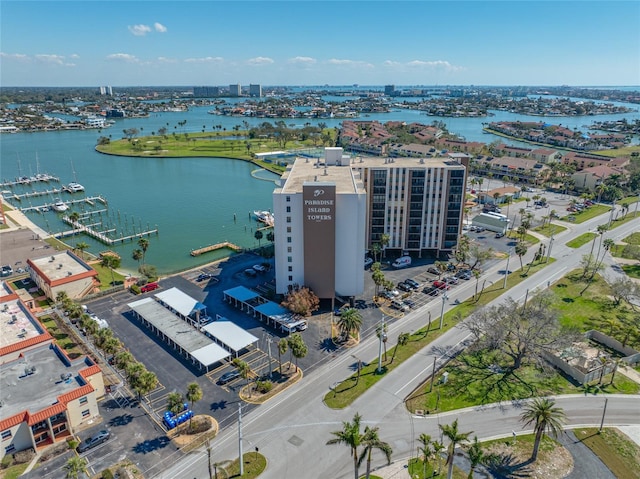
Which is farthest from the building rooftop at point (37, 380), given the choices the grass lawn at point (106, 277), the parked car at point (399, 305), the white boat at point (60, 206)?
the white boat at point (60, 206)

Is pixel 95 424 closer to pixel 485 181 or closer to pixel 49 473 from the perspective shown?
pixel 49 473

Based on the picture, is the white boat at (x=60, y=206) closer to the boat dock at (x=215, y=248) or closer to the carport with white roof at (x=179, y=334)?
the boat dock at (x=215, y=248)

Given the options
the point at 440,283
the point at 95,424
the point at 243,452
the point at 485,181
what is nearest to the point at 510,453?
the point at 243,452

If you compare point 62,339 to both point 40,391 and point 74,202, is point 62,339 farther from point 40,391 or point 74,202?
point 74,202

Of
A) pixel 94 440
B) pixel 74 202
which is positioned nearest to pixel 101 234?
pixel 74 202

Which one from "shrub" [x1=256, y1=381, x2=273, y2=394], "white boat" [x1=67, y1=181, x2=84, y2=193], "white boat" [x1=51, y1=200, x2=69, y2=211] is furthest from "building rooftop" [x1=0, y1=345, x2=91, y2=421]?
"white boat" [x1=67, y1=181, x2=84, y2=193]

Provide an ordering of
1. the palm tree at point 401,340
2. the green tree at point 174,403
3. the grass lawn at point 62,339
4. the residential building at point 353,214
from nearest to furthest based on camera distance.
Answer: the green tree at point 174,403 → the palm tree at point 401,340 → the grass lawn at point 62,339 → the residential building at point 353,214
